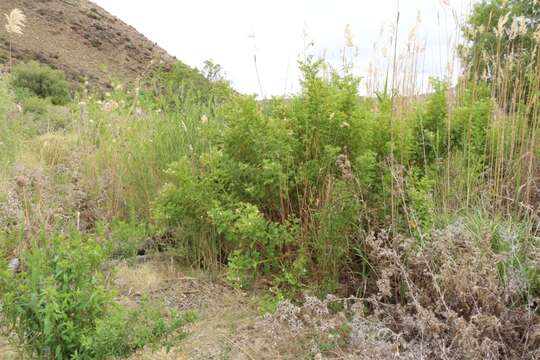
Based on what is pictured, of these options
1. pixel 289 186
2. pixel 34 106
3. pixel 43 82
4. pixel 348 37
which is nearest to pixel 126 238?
pixel 289 186

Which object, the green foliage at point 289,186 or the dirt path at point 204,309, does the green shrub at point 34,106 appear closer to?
the dirt path at point 204,309

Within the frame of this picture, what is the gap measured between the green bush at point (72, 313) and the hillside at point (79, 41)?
856 inches

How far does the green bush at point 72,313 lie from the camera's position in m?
2.00

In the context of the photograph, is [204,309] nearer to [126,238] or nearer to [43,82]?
[126,238]

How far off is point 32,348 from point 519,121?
3.32 meters

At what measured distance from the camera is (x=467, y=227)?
2777mm

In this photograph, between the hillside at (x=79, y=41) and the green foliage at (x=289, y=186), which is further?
the hillside at (x=79, y=41)

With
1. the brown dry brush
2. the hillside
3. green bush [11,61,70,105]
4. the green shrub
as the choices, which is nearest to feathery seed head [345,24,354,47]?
the brown dry brush

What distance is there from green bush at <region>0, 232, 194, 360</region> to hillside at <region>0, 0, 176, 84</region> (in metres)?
21.8

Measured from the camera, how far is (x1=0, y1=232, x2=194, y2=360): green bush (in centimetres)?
200

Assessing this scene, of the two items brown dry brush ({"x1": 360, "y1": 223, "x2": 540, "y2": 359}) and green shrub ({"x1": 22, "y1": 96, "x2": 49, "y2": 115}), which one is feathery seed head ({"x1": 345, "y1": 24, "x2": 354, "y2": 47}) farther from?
green shrub ({"x1": 22, "y1": 96, "x2": 49, "y2": 115})

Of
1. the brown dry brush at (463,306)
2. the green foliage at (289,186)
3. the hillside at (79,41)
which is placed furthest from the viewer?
the hillside at (79,41)

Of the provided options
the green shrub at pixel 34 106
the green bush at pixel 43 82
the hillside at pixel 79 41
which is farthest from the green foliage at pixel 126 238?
the hillside at pixel 79 41

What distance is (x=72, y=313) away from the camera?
2.13 metres
